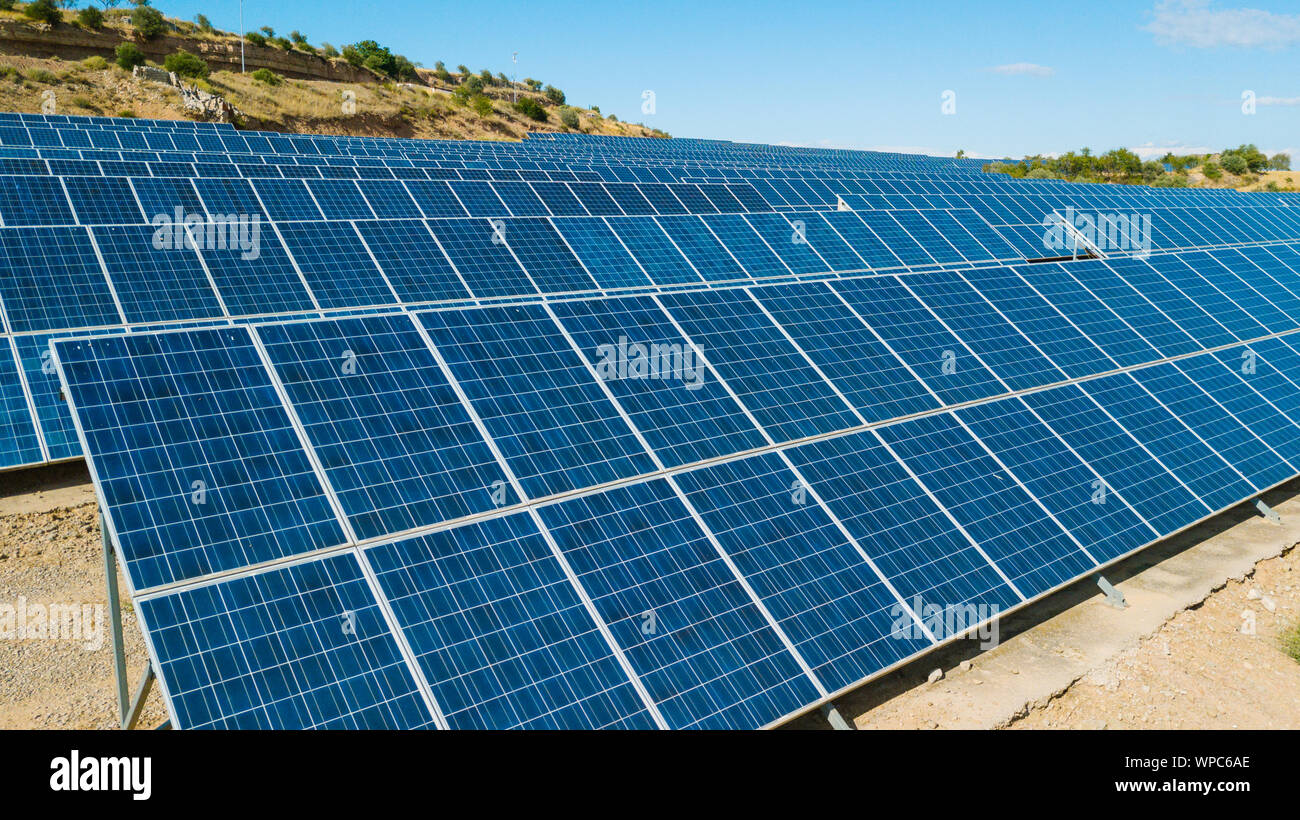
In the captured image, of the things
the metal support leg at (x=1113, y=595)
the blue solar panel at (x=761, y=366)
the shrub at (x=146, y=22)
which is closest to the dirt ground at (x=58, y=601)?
the blue solar panel at (x=761, y=366)

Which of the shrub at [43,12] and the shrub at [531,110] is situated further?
the shrub at [531,110]

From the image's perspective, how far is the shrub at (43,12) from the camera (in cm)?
7294

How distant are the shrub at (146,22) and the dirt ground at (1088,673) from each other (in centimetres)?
8548

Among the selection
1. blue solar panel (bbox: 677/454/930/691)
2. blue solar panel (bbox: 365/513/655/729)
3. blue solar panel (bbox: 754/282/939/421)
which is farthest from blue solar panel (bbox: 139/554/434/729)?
blue solar panel (bbox: 754/282/939/421)

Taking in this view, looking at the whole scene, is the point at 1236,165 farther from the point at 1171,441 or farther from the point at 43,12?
the point at 43,12

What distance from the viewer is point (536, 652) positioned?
7.91m

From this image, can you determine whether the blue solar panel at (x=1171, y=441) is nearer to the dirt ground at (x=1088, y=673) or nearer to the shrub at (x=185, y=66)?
the dirt ground at (x=1088, y=673)

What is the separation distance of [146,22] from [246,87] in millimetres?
15698

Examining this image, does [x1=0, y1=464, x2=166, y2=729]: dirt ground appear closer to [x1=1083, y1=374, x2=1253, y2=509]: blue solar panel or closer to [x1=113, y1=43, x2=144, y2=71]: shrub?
[x1=1083, y1=374, x2=1253, y2=509]: blue solar panel

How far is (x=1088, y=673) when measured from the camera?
11.7 m

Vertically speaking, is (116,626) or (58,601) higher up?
(116,626)

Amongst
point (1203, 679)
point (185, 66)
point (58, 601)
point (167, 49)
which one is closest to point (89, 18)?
point (167, 49)

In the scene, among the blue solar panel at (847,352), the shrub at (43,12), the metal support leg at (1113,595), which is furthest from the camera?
the shrub at (43,12)
